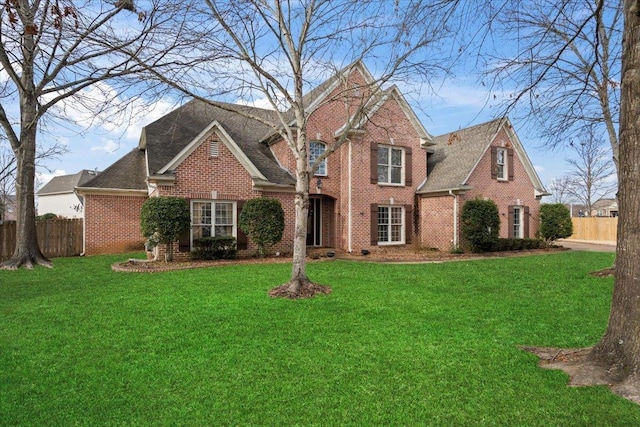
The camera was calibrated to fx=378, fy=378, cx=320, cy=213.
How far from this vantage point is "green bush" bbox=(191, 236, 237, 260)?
44.3 ft

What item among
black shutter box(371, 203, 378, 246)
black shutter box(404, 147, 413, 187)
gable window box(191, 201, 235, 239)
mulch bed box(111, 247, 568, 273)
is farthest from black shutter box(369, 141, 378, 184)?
gable window box(191, 201, 235, 239)

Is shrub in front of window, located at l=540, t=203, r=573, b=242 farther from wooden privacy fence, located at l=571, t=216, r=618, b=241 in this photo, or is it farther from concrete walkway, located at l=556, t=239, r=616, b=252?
wooden privacy fence, located at l=571, t=216, r=618, b=241

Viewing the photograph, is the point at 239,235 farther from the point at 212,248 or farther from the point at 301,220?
the point at 301,220

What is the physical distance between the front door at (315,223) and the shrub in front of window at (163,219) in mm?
6830

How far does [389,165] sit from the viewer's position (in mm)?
17906

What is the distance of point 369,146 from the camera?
56.6ft

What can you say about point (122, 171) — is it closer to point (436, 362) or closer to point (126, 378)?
point (126, 378)

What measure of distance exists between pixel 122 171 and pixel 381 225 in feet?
39.5

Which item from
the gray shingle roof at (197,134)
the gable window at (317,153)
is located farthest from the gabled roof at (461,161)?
the gray shingle roof at (197,134)

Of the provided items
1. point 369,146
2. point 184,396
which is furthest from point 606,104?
point 184,396

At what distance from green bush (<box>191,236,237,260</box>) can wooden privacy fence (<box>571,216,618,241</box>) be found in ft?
92.7

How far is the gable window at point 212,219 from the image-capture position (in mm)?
A: 14031

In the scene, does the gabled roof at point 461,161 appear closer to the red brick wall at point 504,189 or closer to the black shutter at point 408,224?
the red brick wall at point 504,189

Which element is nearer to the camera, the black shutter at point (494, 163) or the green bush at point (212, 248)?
the green bush at point (212, 248)
